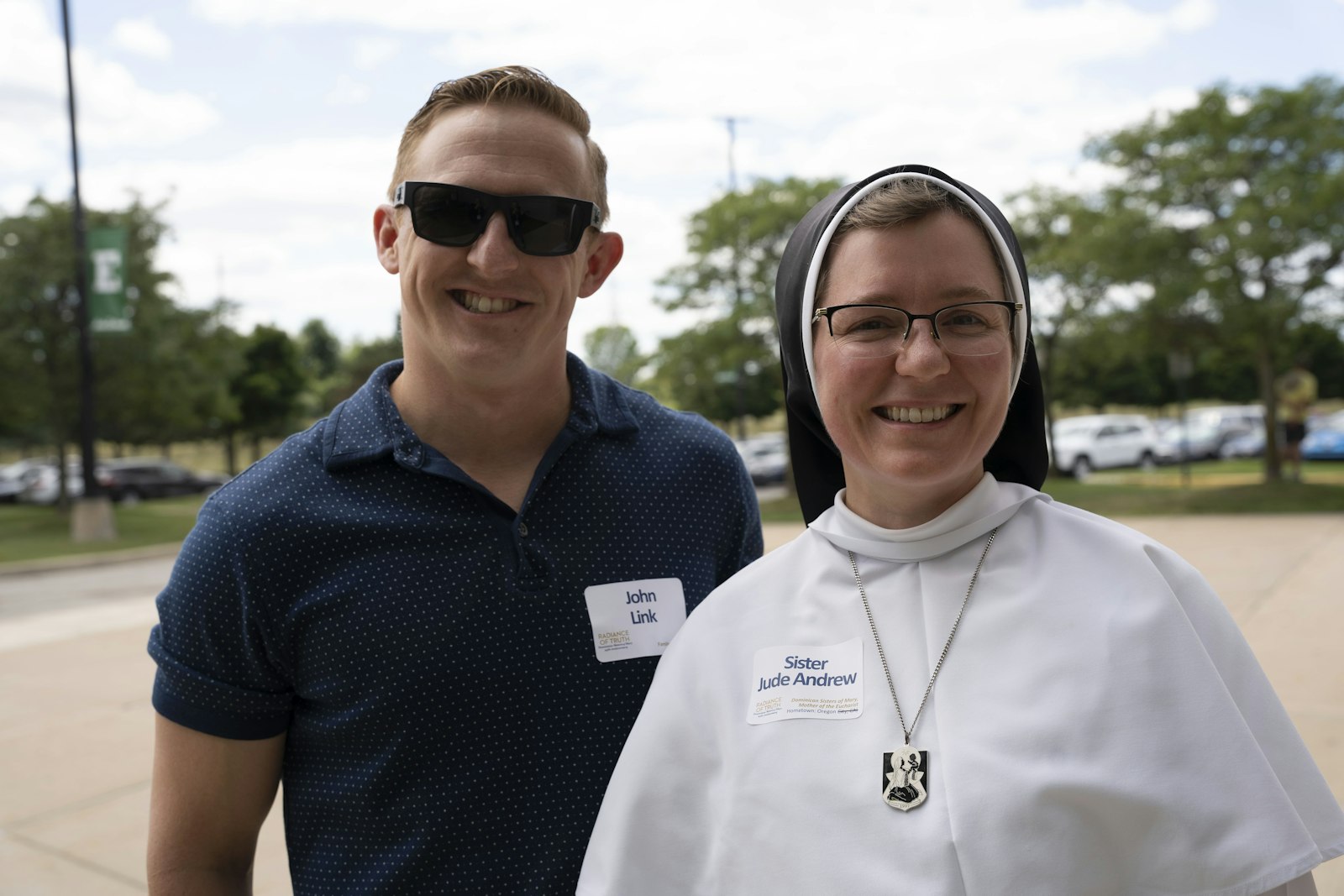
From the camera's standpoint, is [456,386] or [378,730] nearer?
[378,730]

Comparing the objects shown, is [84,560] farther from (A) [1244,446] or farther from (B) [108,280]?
(A) [1244,446]

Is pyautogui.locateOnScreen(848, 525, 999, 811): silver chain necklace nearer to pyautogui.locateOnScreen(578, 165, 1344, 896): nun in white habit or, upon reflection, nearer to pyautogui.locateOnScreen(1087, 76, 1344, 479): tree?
pyautogui.locateOnScreen(578, 165, 1344, 896): nun in white habit

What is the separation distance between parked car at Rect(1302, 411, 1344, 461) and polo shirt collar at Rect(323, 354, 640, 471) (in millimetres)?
35101

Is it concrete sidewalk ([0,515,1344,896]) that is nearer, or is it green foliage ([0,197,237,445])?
concrete sidewalk ([0,515,1344,896])

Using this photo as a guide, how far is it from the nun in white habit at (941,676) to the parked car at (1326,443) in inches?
1395

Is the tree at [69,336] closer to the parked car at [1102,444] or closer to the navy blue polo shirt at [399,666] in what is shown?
the parked car at [1102,444]

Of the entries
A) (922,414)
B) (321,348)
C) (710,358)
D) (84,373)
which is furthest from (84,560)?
(321,348)

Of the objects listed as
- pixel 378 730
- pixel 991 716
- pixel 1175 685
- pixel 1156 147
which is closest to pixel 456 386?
pixel 378 730

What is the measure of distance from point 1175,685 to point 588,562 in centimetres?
119

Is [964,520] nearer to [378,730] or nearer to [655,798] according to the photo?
[655,798]

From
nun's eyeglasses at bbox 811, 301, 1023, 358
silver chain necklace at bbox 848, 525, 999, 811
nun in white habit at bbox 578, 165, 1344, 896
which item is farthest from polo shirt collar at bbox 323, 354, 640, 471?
silver chain necklace at bbox 848, 525, 999, 811

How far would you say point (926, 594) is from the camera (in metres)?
1.95

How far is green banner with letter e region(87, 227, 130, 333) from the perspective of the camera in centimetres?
1984

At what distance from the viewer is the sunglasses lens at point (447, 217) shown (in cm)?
238
